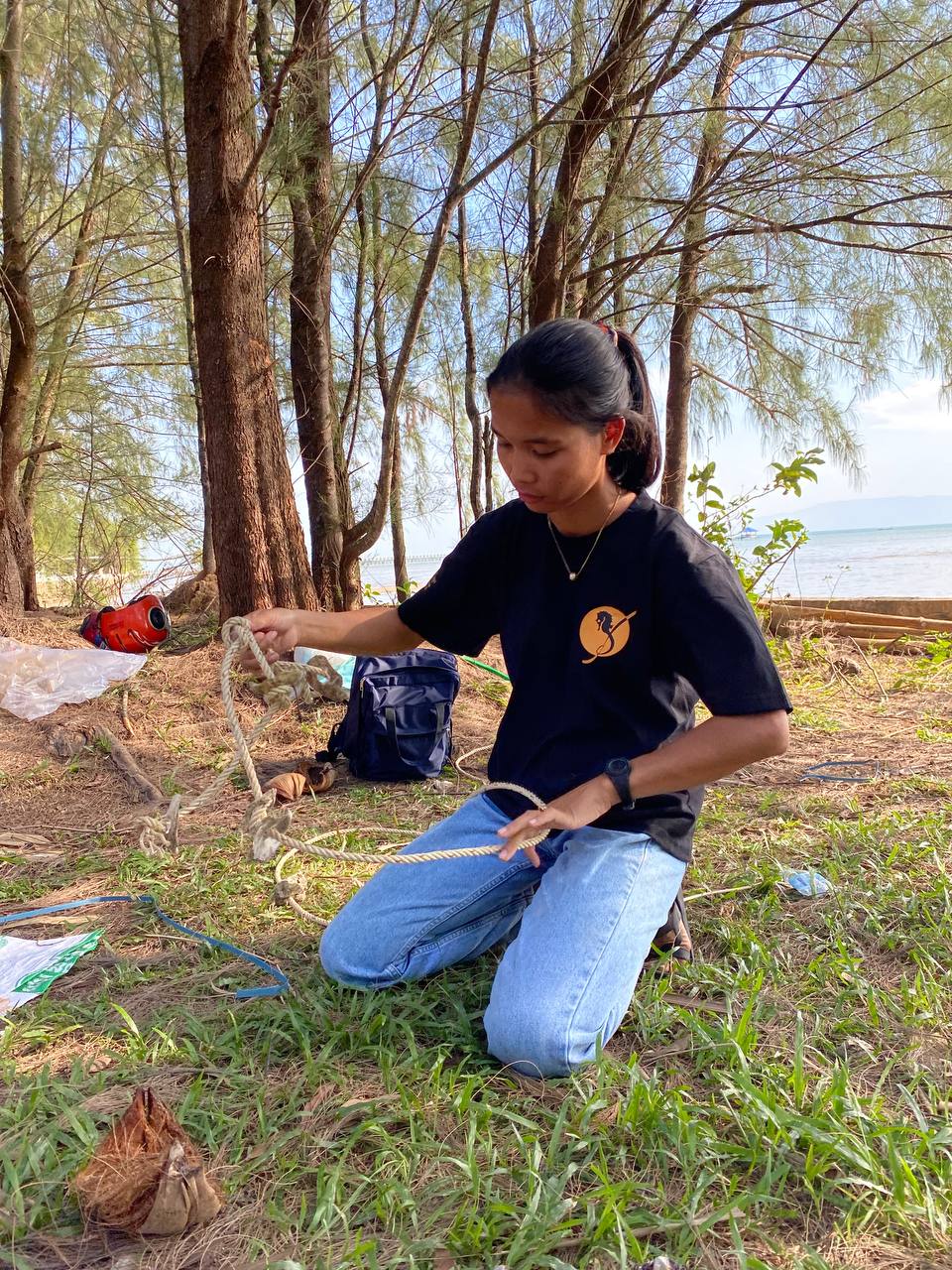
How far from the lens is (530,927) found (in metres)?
1.34

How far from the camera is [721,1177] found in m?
0.98

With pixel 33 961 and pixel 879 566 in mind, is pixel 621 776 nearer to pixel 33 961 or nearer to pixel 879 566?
pixel 33 961

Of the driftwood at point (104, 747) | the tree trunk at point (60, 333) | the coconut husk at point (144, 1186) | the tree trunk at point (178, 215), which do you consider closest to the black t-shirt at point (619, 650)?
the coconut husk at point (144, 1186)

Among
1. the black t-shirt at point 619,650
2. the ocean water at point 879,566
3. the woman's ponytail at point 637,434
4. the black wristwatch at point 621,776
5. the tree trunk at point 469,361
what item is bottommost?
the ocean water at point 879,566

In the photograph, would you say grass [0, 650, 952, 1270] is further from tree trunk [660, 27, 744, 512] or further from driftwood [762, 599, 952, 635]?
driftwood [762, 599, 952, 635]

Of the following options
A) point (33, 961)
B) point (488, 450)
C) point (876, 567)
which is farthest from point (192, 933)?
point (876, 567)

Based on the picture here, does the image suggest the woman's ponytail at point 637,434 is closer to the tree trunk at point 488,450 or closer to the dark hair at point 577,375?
the dark hair at point 577,375

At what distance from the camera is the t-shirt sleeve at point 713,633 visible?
1.23m

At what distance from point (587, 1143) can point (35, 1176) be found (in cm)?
63

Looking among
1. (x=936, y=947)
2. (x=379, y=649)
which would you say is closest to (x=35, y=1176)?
(x=379, y=649)

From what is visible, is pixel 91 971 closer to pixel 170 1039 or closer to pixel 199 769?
pixel 170 1039

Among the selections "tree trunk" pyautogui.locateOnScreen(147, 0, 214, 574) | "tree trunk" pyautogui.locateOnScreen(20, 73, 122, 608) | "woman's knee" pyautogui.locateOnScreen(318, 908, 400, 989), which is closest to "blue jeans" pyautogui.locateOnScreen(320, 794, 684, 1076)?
"woman's knee" pyautogui.locateOnScreen(318, 908, 400, 989)

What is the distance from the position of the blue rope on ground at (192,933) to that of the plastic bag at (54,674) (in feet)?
4.60

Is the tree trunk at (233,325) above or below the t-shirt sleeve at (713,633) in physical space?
above
